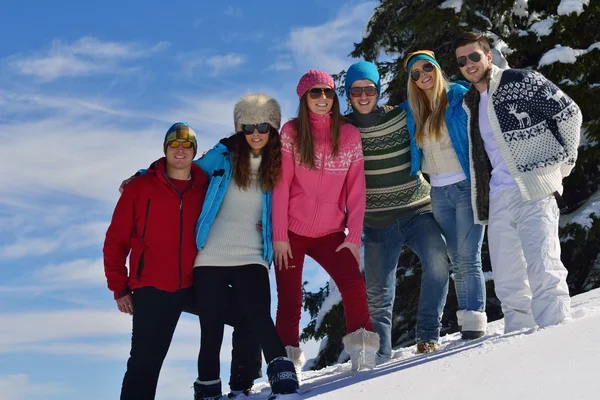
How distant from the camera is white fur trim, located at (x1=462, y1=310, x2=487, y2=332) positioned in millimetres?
5000

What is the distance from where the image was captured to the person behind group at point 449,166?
16.0 ft

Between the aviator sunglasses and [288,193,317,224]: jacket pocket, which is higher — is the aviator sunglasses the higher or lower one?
the higher one

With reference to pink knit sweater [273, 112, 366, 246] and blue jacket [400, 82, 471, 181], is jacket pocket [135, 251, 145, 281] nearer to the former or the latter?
pink knit sweater [273, 112, 366, 246]

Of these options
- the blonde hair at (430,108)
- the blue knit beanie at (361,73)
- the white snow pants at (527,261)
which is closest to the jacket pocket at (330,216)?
the blonde hair at (430,108)

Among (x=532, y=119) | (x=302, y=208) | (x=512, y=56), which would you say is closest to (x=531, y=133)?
(x=532, y=119)

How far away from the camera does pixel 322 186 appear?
4.73m

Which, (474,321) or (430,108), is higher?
(430,108)

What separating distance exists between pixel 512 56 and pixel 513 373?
7.93m

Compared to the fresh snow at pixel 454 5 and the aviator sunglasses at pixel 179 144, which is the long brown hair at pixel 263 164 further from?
the fresh snow at pixel 454 5

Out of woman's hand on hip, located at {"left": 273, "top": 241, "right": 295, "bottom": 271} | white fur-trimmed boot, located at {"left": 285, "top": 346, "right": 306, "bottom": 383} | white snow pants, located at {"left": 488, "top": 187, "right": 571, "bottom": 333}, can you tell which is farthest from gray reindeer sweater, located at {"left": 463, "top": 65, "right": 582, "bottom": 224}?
white fur-trimmed boot, located at {"left": 285, "top": 346, "right": 306, "bottom": 383}

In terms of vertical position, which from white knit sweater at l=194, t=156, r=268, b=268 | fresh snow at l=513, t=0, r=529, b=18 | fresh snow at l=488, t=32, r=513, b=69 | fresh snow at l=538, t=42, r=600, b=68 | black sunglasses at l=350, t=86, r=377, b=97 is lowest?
white knit sweater at l=194, t=156, r=268, b=268

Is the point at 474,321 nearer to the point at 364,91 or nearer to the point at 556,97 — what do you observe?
the point at 556,97

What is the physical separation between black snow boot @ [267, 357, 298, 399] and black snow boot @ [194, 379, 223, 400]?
0.51m

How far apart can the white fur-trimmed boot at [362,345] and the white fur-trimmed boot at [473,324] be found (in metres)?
0.83
